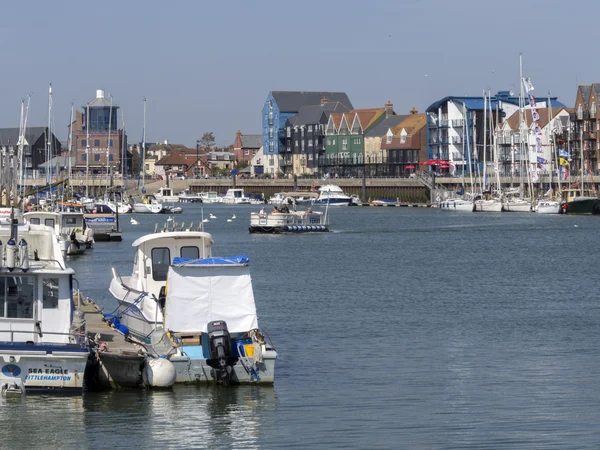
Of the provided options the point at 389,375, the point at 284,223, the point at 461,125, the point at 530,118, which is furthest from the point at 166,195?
the point at 389,375

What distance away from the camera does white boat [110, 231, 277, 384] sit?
26.8m

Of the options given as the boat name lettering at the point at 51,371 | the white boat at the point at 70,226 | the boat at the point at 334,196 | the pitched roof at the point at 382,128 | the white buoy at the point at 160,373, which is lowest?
the white buoy at the point at 160,373

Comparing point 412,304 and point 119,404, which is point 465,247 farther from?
point 119,404

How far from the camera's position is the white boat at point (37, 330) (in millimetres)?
25094

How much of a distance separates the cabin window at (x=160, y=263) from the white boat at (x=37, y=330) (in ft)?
21.6

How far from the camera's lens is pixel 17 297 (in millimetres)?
25750

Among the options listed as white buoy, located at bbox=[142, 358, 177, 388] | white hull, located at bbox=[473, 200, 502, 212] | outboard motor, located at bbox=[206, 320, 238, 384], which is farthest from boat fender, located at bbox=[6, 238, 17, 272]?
white hull, located at bbox=[473, 200, 502, 212]

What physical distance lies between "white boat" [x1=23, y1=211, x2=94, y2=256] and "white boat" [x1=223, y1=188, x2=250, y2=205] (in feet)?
374

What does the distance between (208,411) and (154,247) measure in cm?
825

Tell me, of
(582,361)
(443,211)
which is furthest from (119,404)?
(443,211)

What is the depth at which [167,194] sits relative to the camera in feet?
616

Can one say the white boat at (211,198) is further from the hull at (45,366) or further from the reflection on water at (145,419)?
the hull at (45,366)

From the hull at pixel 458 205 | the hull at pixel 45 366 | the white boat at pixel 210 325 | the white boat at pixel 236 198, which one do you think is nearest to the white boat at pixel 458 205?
the hull at pixel 458 205

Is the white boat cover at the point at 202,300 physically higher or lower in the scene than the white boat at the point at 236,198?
lower
